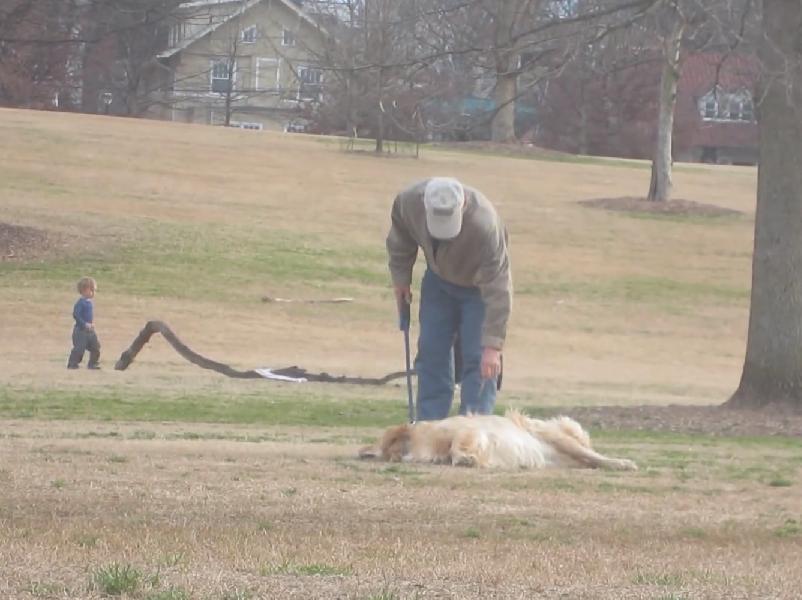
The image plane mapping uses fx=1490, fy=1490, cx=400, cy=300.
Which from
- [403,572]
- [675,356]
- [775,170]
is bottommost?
[675,356]

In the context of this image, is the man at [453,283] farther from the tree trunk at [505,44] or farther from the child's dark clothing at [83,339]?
the child's dark clothing at [83,339]

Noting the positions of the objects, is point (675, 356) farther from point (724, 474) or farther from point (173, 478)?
point (173, 478)

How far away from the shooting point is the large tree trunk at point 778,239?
14484mm

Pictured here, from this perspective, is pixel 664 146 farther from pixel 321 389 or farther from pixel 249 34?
pixel 321 389

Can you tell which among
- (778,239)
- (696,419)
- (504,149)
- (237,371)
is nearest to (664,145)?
(504,149)

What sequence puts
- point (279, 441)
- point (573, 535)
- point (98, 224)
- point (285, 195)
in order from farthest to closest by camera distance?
point (285, 195) < point (98, 224) < point (279, 441) < point (573, 535)

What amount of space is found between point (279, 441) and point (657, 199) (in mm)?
33251

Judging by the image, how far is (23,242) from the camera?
3039cm

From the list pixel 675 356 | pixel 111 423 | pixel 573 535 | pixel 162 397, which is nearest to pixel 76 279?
pixel 675 356

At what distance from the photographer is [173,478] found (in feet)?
26.3

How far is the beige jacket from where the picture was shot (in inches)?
365

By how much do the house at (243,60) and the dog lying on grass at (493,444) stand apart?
7.13m

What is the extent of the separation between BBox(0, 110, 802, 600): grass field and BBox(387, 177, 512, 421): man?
2.92ft

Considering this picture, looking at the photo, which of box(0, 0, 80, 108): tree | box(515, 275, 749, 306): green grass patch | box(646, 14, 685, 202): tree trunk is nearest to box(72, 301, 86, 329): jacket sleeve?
box(0, 0, 80, 108): tree
